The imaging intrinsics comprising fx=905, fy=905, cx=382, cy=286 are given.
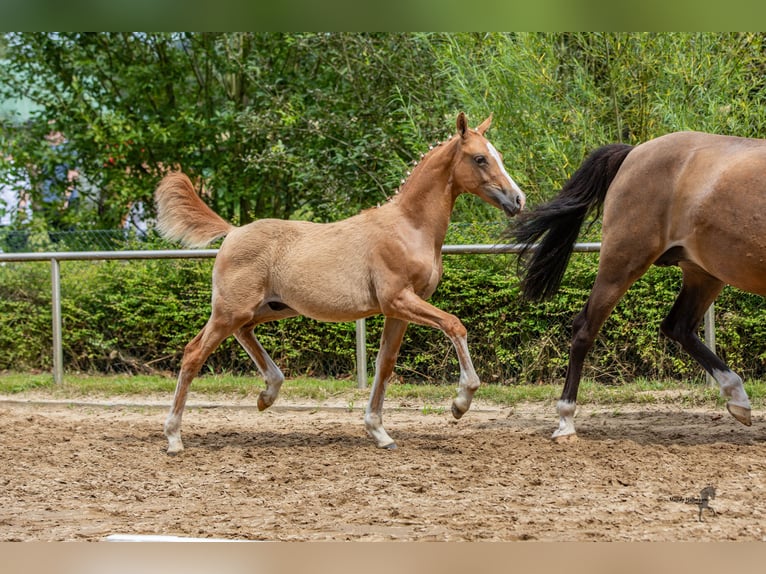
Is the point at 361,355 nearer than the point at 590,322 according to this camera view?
No

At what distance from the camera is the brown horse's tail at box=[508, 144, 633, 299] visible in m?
6.57

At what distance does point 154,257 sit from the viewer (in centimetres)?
931

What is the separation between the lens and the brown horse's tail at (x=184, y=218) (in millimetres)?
6559

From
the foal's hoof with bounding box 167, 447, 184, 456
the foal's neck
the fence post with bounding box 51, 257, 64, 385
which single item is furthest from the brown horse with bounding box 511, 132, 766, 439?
the fence post with bounding box 51, 257, 64, 385

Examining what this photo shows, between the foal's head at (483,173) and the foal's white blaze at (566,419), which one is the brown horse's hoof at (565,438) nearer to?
the foal's white blaze at (566,419)

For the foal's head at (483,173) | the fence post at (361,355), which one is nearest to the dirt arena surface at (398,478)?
the fence post at (361,355)

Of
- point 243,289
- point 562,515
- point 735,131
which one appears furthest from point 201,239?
point 735,131

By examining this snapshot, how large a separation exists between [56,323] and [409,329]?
12.5ft

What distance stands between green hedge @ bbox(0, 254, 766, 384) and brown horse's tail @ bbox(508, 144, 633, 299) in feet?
5.43

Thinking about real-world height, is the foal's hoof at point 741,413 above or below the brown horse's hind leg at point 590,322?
below

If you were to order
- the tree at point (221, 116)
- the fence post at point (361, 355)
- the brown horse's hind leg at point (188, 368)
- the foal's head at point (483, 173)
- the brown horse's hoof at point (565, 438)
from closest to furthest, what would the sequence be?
the foal's head at point (483, 173) → the brown horse's hoof at point (565, 438) → the brown horse's hind leg at point (188, 368) → the fence post at point (361, 355) → the tree at point (221, 116)

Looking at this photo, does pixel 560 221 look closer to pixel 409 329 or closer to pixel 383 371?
pixel 383 371

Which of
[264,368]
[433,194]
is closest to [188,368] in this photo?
[264,368]

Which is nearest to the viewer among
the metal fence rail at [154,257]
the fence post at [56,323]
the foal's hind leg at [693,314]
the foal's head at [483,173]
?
the foal's head at [483,173]
